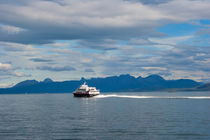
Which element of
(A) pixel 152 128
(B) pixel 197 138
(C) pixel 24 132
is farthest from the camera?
(A) pixel 152 128

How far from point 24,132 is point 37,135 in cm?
469

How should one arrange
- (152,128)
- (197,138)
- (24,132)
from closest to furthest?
1. (197,138)
2. (24,132)
3. (152,128)

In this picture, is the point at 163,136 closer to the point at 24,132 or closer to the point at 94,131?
the point at 94,131

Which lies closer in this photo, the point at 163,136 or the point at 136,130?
the point at 163,136

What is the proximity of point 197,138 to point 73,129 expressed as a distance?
24378mm

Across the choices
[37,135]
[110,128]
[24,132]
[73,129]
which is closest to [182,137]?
[110,128]

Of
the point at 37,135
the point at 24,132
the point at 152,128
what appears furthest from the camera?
the point at 152,128

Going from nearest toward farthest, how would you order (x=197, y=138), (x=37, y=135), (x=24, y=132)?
(x=197, y=138) → (x=37, y=135) → (x=24, y=132)

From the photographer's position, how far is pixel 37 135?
50.2m

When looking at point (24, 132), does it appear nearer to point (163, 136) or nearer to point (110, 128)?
point (110, 128)

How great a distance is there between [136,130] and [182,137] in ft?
32.8

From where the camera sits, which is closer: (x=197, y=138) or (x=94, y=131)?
(x=197, y=138)

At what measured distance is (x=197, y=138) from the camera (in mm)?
46906

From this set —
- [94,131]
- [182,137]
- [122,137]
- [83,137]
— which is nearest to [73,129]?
[94,131]
